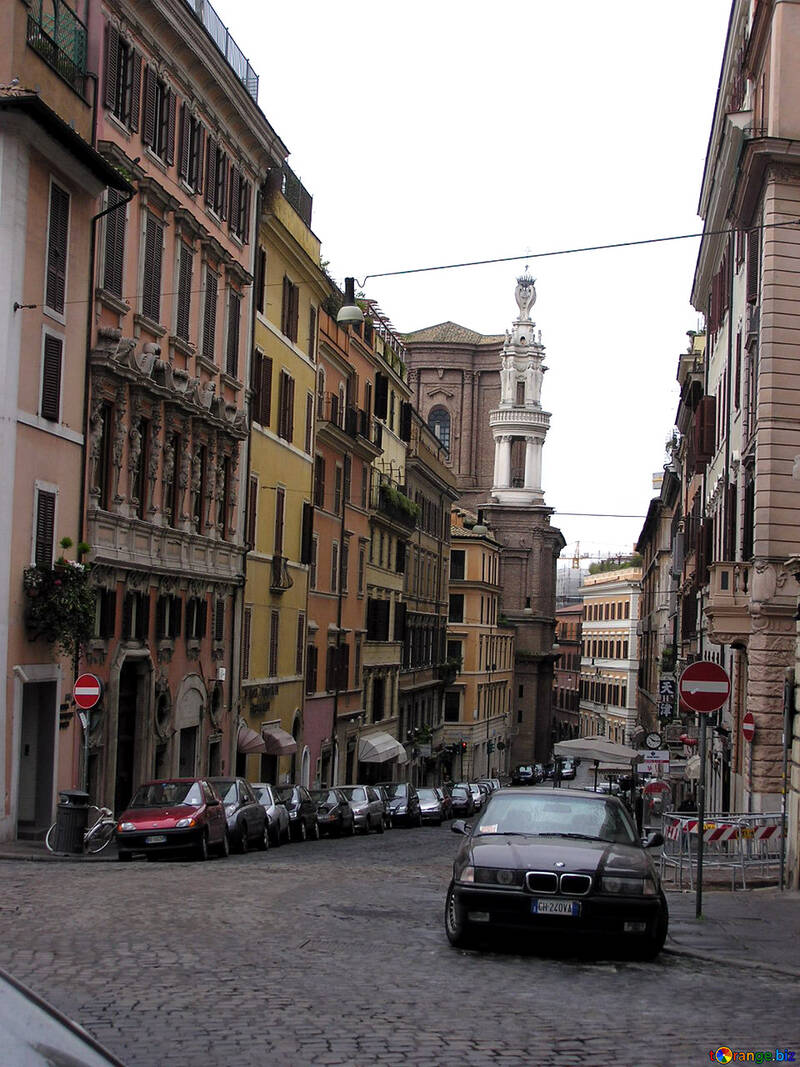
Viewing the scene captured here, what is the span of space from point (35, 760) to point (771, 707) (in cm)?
1375

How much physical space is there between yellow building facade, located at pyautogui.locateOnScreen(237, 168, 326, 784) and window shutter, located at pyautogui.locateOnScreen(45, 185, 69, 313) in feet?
42.9

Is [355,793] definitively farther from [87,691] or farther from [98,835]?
[87,691]

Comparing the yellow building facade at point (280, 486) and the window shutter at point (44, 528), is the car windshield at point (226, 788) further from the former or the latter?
the yellow building facade at point (280, 486)

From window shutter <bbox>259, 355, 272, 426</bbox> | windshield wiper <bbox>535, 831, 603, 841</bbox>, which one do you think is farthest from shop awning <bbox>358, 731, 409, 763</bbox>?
windshield wiper <bbox>535, 831, 603, 841</bbox>

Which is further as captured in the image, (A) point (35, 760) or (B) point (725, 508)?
(B) point (725, 508)

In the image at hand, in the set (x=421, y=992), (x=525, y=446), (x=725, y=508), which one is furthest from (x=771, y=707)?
(x=525, y=446)

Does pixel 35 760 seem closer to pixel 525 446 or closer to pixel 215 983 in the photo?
pixel 215 983

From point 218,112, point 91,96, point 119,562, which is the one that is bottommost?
point 119,562

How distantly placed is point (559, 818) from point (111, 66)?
20695 millimetres

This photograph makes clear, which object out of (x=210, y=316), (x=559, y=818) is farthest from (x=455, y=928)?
(x=210, y=316)

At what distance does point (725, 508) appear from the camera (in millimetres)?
35562

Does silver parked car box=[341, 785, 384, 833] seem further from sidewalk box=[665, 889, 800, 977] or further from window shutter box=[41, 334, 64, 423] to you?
sidewalk box=[665, 889, 800, 977]

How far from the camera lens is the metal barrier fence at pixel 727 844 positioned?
2133cm

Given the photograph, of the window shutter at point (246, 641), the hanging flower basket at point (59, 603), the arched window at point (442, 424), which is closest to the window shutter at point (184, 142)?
the hanging flower basket at point (59, 603)
